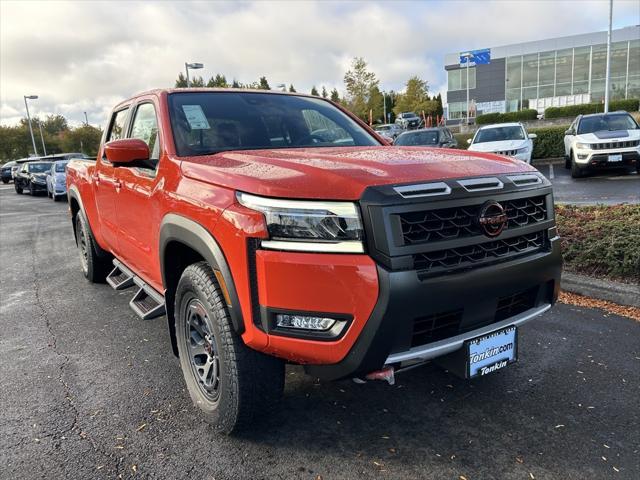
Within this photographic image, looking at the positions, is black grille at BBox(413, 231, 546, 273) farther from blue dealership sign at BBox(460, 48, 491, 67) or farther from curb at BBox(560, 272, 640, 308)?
blue dealership sign at BBox(460, 48, 491, 67)

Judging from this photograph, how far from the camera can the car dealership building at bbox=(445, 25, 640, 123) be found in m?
43.8

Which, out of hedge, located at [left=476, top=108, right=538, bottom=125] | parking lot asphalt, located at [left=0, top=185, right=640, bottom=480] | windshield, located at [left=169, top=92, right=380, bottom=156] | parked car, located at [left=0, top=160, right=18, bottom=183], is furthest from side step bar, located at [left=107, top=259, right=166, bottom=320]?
parked car, located at [left=0, top=160, right=18, bottom=183]

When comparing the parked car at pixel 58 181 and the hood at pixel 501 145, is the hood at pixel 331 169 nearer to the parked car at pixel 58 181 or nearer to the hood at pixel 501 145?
the hood at pixel 501 145

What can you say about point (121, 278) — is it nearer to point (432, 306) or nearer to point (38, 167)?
point (432, 306)

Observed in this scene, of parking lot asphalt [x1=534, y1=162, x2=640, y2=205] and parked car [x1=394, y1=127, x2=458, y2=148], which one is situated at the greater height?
parked car [x1=394, y1=127, x2=458, y2=148]

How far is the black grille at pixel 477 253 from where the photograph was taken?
2.17 metres

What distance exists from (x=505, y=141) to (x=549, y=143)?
17.2 ft

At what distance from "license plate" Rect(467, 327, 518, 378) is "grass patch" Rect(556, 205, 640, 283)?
9.05 ft

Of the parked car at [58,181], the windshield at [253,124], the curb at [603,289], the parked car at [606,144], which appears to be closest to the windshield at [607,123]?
the parked car at [606,144]

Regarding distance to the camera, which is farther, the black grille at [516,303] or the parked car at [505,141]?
the parked car at [505,141]

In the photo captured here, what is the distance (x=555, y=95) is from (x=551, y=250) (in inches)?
2002

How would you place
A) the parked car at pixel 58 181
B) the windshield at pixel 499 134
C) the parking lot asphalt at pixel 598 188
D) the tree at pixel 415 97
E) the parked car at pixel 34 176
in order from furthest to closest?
the tree at pixel 415 97 → the parked car at pixel 34 176 → the parked car at pixel 58 181 → the windshield at pixel 499 134 → the parking lot asphalt at pixel 598 188

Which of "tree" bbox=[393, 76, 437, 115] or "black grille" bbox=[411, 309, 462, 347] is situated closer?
"black grille" bbox=[411, 309, 462, 347]

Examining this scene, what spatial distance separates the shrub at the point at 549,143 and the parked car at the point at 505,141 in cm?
411
